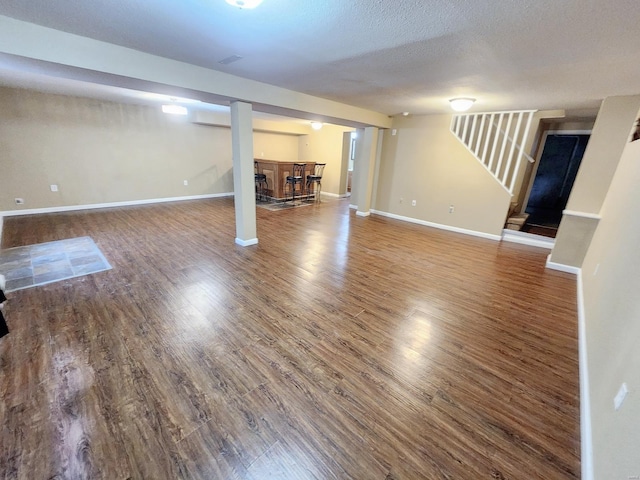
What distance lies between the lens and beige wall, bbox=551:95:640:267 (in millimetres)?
3203

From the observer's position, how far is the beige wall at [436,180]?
16.9ft

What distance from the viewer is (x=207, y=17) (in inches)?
72.6

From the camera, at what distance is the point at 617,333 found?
1492 mm

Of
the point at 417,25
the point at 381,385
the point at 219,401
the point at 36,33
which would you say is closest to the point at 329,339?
the point at 381,385

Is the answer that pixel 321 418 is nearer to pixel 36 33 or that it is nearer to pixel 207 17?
pixel 207 17

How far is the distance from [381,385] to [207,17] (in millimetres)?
2852

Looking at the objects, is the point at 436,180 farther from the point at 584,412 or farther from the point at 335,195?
the point at 584,412

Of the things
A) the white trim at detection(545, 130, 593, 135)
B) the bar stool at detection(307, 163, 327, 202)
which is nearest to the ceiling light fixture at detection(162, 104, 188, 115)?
the bar stool at detection(307, 163, 327, 202)

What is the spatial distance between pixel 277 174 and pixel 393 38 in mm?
5590

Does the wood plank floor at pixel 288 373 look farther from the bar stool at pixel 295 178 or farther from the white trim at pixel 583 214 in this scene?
the bar stool at pixel 295 178

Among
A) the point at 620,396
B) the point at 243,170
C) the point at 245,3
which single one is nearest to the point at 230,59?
the point at 245,3

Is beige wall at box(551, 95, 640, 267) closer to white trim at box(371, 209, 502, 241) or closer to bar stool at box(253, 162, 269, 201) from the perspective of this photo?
white trim at box(371, 209, 502, 241)

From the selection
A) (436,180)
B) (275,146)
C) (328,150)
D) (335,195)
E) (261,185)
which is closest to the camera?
(436,180)

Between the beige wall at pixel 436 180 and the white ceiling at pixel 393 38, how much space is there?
2.03m
